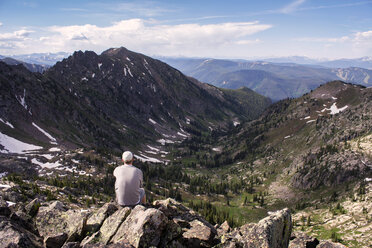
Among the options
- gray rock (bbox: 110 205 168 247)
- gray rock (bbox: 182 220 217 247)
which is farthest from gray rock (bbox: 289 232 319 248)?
gray rock (bbox: 110 205 168 247)

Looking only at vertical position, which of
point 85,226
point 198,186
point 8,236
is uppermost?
point 8,236

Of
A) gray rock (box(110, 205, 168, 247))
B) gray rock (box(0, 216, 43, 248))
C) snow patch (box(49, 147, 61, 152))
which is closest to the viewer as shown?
gray rock (box(0, 216, 43, 248))

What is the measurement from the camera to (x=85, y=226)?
58.5ft

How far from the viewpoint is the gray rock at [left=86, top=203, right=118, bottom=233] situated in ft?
58.5

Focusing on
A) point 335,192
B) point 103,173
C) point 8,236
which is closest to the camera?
point 8,236

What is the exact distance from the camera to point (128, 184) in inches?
711

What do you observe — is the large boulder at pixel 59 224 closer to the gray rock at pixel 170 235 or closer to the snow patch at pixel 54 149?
the gray rock at pixel 170 235

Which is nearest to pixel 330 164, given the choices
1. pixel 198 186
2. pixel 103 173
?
pixel 198 186

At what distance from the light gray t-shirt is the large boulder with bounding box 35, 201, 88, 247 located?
3.35m

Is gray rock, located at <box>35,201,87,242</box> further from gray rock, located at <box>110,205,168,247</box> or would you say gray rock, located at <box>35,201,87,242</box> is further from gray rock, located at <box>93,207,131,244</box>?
gray rock, located at <box>110,205,168,247</box>

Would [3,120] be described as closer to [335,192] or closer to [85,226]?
[85,226]

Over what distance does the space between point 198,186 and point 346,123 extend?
12297 cm

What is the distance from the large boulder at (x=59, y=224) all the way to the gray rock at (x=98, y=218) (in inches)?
18.3

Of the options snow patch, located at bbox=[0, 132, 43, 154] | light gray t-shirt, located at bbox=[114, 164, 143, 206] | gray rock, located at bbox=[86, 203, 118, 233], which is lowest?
snow patch, located at bbox=[0, 132, 43, 154]
